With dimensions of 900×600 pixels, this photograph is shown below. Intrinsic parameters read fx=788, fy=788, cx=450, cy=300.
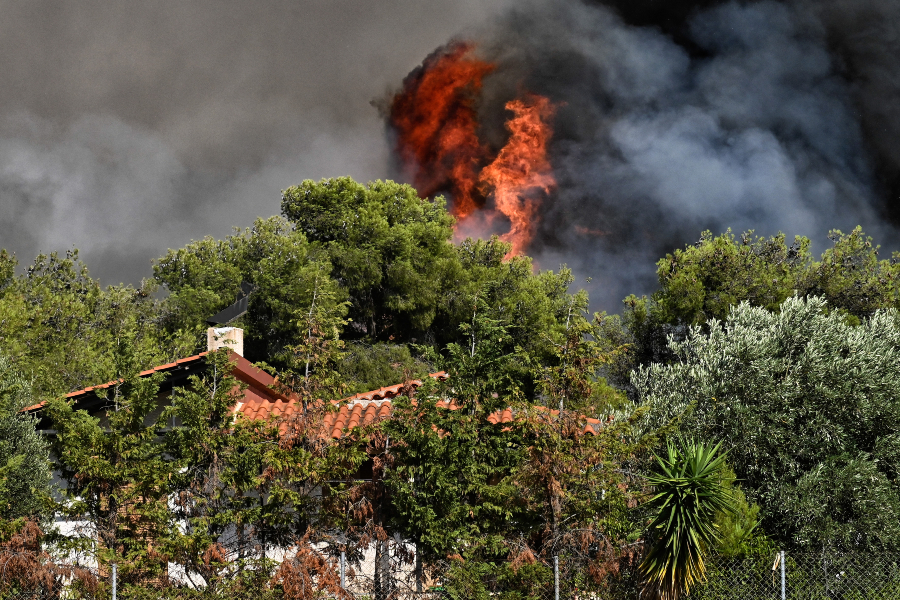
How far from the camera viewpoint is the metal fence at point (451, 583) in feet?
28.2

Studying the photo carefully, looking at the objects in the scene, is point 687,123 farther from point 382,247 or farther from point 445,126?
point 382,247

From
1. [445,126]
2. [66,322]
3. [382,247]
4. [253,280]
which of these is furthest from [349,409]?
[445,126]

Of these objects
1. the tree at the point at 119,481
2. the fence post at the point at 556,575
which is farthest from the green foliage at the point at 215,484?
the fence post at the point at 556,575

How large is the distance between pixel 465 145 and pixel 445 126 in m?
1.55

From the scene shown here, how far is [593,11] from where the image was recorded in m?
41.9

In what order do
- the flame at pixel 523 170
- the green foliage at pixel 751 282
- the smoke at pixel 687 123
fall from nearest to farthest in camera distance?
the green foliage at pixel 751 282, the smoke at pixel 687 123, the flame at pixel 523 170

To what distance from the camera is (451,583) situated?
8656 millimetres

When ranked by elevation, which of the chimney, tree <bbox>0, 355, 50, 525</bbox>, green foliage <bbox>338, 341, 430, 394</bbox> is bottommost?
tree <bbox>0, 355, 50, 525</bbox>

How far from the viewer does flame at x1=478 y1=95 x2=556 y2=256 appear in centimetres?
4247

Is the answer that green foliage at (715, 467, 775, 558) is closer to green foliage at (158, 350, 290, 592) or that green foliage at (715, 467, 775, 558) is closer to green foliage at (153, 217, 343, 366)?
green foliage at (158, 350, 290, 592)

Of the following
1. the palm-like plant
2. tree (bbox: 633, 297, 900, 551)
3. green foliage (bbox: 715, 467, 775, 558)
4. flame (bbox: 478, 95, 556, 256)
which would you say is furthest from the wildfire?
the palm-like plant

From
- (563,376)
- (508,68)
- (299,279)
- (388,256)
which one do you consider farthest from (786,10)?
(563,376)

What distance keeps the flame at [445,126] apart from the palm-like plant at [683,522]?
110 feet

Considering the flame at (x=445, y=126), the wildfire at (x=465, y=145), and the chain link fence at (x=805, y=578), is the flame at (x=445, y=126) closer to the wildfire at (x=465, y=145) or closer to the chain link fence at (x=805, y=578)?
the wildfire at (x=465, y=145)
